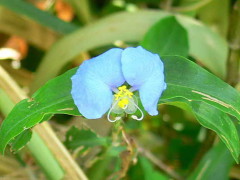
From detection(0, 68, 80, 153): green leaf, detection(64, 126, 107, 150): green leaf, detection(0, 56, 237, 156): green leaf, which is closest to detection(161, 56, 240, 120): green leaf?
detection(0, 56, 237, 156): green leaf

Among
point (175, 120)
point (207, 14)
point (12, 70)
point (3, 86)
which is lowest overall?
point (175, 120)

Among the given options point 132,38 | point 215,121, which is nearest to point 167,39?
point 132,38

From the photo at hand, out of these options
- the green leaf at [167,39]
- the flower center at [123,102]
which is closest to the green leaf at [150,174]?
the green leaf at [167,39]

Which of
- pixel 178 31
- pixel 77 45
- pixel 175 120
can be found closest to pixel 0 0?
pixel 77 45

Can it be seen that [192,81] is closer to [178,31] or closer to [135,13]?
[178,31]

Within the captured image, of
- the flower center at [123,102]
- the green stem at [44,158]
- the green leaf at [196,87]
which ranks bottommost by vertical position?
the green stem at [44,158]

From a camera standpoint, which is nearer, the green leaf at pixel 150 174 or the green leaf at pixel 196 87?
the green leaf at pixel 196 87

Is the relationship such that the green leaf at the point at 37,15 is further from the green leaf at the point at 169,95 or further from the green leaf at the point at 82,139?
the green leaf at the point at 169,95
